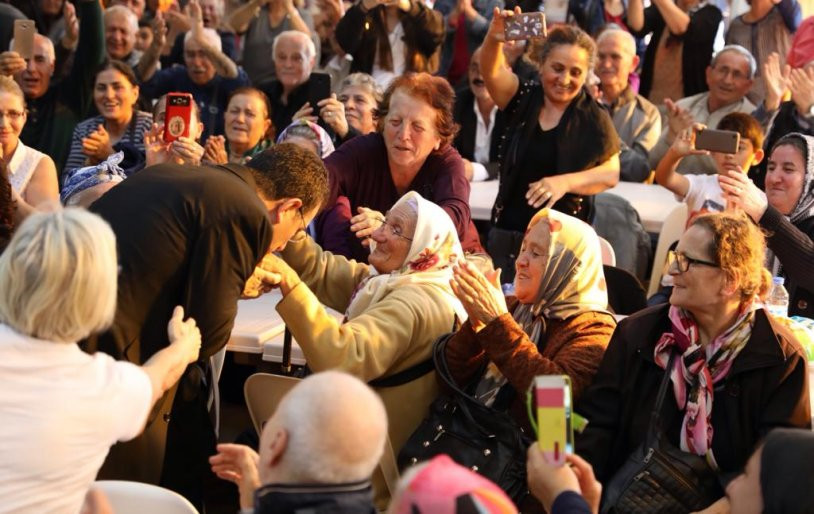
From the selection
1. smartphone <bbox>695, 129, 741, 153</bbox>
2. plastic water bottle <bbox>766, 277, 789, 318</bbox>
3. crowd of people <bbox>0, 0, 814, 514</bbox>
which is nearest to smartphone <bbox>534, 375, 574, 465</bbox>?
crowd of people <bbox>0, 0, 814, 514</bbox>

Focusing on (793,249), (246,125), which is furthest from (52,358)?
(246,125)

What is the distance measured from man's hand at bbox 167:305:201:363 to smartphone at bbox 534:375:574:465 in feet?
3.22

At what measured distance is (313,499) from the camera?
6.25 ft

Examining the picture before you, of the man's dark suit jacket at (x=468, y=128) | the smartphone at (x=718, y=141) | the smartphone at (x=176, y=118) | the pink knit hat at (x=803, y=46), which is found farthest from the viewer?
the man's dark suit jacket at (x=468, y=128)

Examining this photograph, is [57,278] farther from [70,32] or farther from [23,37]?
[70,32]

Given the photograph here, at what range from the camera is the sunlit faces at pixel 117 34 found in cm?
806

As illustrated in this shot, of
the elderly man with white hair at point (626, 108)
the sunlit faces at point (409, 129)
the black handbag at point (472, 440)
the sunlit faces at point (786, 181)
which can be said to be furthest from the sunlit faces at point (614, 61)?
the black handbag at point (472, 440)

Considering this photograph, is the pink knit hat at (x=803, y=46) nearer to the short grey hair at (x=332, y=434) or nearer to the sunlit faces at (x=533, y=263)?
the sunlit faces at (x=533, y=263)

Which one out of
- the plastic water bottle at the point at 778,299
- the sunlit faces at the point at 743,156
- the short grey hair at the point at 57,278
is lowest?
the plastic water bottle at the point at 778,299

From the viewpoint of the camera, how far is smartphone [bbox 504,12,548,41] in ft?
16.1

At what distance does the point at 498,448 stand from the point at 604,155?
2.12 meters

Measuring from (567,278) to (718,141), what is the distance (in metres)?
1.70

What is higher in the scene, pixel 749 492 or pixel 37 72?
pixel 749 492

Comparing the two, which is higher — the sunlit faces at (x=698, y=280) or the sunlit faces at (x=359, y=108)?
the sunlit faces at (x=698, y=280)
